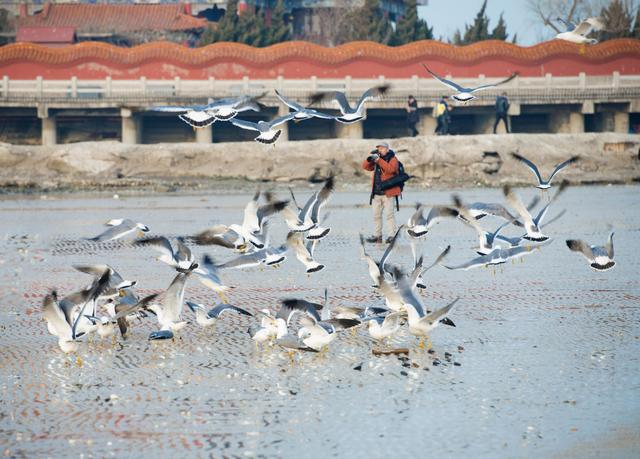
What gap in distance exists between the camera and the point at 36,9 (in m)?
63.9

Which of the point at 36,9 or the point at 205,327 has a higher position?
the point at 36,9

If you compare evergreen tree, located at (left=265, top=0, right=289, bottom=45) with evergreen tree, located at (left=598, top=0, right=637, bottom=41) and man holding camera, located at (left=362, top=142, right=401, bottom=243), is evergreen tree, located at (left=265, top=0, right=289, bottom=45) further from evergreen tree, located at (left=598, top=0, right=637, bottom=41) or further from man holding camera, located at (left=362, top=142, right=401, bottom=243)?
man holding camera, located at (left=362, top=142, right=401, bottom=243)

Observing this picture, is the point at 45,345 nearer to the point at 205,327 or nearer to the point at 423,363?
the point at 205,327

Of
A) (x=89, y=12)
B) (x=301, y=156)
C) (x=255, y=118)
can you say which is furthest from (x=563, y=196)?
(x=89, y=12)

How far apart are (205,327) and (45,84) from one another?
2828 cm

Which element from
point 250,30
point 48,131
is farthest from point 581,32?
point 250,30

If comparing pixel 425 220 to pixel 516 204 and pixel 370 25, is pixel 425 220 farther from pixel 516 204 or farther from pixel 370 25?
pixel 370 25

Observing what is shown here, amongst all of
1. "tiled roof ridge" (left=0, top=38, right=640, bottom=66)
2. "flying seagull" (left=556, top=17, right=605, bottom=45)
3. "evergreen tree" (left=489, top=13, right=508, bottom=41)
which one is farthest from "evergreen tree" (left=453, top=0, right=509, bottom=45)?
"flying seagull" (left=556, top=17, right=605, bottom=45)

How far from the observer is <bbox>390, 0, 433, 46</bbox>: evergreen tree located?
60.7 metres

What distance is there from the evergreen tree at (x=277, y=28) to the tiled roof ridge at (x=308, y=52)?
14.1 metres

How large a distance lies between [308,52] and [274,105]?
210 inches

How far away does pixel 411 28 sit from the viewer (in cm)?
6147

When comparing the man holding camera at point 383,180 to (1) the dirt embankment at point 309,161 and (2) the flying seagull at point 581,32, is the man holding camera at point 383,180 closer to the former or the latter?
(2) the flying seagull at point 581,32

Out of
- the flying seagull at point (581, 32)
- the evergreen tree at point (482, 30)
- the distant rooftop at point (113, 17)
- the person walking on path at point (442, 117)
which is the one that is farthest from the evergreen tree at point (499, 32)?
the flying seagull at point (581, 32)
